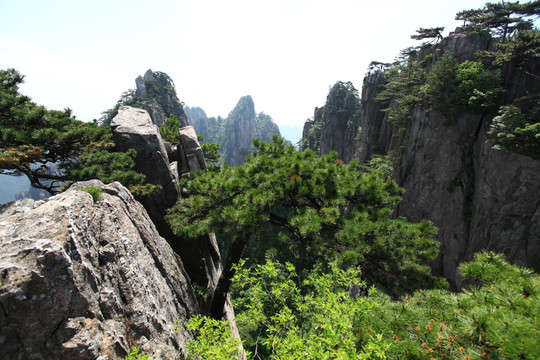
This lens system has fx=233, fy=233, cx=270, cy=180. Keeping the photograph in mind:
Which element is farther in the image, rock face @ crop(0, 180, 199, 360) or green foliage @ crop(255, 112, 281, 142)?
green foliage @ crop(255, 112, 281, 142)

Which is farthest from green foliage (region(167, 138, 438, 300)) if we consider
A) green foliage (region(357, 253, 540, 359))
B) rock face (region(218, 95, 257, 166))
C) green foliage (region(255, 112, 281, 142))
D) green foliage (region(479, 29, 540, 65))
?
green foliage (region(255, 112, 281, 142))

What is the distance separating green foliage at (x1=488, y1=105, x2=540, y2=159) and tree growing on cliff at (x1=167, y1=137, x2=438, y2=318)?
12029 millimetres

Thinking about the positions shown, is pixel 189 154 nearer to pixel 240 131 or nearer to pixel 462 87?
pixel 462 87

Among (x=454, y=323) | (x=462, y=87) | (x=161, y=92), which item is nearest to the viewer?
(x=454, y=323)

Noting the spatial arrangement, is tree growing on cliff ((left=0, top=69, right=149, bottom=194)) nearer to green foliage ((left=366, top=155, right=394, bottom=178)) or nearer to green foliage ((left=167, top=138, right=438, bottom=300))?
green foliage ((left=167, top=138, right=438, bottom=300))

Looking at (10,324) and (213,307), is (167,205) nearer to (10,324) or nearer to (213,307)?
(213,307)

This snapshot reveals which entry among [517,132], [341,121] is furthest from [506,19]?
[341,121]

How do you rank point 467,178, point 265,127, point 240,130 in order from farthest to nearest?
point 265,127, point 240,130, point 467,178

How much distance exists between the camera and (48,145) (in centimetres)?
629

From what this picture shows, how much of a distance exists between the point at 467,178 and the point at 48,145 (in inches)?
912

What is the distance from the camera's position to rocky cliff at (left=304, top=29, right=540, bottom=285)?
13.5 m

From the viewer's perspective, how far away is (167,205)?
849 cm

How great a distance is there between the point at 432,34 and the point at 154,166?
1159 inches

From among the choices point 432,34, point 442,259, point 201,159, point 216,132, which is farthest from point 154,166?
point 216,132
